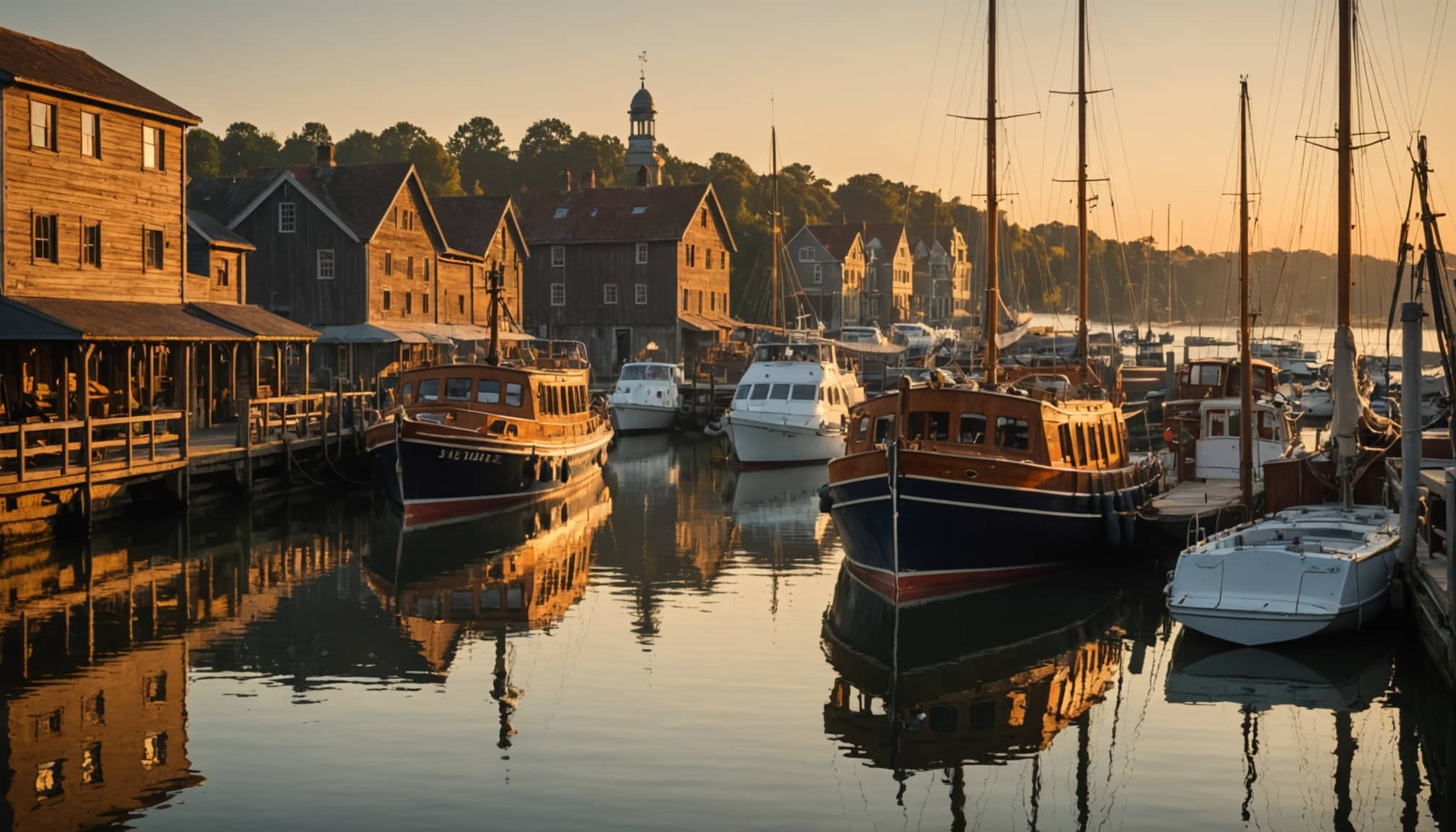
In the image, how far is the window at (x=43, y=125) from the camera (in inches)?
1353

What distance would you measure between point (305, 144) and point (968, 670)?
349ft

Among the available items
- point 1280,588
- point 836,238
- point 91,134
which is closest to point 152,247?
point 91,134

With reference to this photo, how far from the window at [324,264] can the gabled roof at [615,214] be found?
67.6 feet

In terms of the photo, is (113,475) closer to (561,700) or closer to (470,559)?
(470,559)

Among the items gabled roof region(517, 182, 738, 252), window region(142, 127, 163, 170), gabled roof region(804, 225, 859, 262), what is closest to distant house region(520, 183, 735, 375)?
gabled roof region(517, 182, 738, 252)

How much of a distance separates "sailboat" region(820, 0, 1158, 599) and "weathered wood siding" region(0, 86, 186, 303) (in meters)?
20.0

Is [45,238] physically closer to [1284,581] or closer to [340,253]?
[340,253]

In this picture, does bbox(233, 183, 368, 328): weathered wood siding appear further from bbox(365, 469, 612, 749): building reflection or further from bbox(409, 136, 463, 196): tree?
bbox(409, 136, 463, 196): tree

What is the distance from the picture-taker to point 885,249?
402ft

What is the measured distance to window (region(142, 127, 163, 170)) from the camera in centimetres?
3859

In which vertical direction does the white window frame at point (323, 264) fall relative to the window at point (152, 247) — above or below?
above

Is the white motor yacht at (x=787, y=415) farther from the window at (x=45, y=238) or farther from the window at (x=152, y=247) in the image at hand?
the window at (x=45, y=238)

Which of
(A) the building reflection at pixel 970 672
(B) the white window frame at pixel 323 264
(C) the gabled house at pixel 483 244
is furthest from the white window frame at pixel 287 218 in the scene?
(A) the building reflection at pixel 970 672

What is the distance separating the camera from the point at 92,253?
36.5 m
